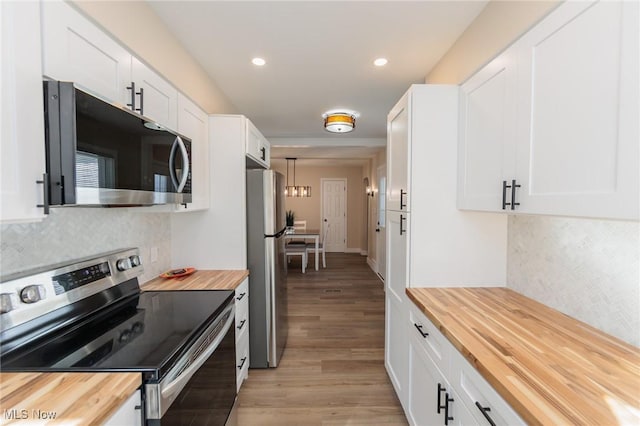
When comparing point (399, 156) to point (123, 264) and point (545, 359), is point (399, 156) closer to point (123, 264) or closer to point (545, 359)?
point (545, 359)

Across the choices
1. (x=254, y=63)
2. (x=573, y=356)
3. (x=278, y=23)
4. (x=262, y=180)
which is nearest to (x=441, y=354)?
(x=573, y=356)

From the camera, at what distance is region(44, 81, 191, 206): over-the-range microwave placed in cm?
87

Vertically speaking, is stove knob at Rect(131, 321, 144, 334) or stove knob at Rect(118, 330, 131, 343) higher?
stove knob at Rect(118, 330, 131, 343)

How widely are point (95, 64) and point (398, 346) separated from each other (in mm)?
2274

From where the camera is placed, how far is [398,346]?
2.02 meters

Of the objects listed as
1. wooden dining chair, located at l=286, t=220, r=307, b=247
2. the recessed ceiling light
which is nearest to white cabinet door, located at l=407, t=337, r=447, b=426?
the recessed ceiling light

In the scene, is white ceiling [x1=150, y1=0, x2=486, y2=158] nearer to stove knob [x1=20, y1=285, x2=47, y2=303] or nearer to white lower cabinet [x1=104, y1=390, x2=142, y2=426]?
stove knob [x1=20, y1=285, x2=47, y2=303]

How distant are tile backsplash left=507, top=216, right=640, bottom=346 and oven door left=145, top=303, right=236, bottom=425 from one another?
1.71 metres

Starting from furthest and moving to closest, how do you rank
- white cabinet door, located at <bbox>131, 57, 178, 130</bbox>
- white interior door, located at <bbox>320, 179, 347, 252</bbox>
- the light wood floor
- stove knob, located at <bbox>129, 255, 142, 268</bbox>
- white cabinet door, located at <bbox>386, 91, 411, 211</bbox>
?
white interior door, located at <bbox>320, 179, 347, 252</bbox> < the light wood floor < white cabinet door, located at <bbox>386, 91, 411, 211</bbox> < stove knob, located at <bbox>129, 255, 142, 268</bbox> < white cabinet door, located at <bbox>131, 57, 178, 130</bbox>

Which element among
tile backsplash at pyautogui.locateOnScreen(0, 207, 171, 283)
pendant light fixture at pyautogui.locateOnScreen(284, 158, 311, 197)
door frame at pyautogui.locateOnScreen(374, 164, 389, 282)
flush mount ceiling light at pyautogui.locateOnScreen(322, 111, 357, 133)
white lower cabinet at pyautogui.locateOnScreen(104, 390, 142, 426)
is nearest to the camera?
white lower cabinet at pyautogui.locateOnScreen(104, 390, 142, 426)

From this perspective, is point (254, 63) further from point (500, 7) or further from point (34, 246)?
point (34, 246)

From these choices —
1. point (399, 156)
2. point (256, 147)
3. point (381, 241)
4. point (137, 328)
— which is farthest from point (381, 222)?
point (137, 328)

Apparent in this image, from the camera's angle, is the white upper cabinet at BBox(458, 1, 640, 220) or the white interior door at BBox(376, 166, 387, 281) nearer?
the white upper cabinet at BBox(458, 1, 640, 220)

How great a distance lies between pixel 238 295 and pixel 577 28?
2.18 meters
